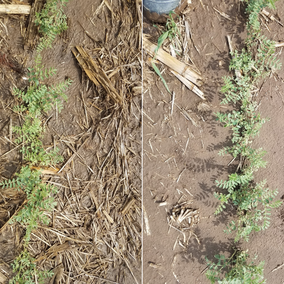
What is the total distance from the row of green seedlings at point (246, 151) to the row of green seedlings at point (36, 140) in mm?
1532

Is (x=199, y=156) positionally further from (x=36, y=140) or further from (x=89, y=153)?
(x=36, y=140)

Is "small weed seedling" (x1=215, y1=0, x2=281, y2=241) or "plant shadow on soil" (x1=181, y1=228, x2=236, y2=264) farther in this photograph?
"plant shadow on soil" (x1=181, y1=228, x2=236, y2=264)

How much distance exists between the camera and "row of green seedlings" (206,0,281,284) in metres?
2.31

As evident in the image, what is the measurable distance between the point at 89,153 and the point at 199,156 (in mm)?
1051

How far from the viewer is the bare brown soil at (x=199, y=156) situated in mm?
2400

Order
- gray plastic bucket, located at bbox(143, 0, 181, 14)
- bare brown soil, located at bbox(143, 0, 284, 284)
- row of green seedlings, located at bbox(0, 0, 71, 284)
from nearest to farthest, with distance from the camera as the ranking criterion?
gray plastic bucket, located at bbox(143, 0, 181, 14) → row of green seedlings, located at bbox(0, 0, 71, 284) → bare brown soil, located at bbox(143, 0, 284, 284)

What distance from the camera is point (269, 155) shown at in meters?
2.45

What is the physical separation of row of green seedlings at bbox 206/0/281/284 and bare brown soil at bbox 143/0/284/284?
0.27 feet

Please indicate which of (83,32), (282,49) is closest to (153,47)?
(83,32)

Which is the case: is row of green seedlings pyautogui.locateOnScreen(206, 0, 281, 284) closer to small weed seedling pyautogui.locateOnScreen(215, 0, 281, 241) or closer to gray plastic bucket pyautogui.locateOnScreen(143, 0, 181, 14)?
small weed seedling pyautogui.locateOnScreen(215, 0, 281, 241)

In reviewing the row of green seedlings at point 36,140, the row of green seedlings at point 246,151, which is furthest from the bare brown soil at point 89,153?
the row of green seedlings at point 246,151

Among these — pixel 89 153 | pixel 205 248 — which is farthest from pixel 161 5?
pixel 205 248

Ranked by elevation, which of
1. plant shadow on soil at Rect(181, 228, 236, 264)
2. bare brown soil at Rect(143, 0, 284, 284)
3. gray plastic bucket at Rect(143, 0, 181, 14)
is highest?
gray plastic bucket at Rect(143, 0, 181, 14)

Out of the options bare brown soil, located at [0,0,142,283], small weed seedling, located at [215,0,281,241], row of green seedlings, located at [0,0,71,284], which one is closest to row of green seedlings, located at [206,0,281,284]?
small weed seedling, located at [215,0,281,241]
